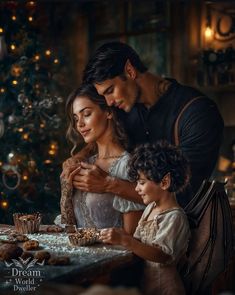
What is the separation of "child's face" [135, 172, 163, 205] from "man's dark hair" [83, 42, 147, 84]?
2.88 feet

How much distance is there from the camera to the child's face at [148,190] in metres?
3.75

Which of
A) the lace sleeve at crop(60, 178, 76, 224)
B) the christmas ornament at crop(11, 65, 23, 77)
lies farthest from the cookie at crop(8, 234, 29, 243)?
the christmas ornament at crop(11, 65, 23, 77)

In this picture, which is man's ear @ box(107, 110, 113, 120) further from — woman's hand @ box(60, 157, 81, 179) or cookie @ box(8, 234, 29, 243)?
cookie @ box(8, 234, 29, 243)

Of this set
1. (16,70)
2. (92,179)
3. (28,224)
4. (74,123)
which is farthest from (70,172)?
(16,70)

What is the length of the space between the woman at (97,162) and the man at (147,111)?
2.3 inches

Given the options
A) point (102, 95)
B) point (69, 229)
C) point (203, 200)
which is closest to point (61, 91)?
point (102, 95)

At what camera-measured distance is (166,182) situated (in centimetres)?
374

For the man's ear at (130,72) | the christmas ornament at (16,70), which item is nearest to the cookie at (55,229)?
the man's ear at (130,72)

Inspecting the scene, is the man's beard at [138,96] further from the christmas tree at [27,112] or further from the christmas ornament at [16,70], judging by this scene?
the christmas ornament at [16,70]

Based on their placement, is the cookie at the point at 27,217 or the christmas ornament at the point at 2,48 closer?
the cookie at the point at 27,217

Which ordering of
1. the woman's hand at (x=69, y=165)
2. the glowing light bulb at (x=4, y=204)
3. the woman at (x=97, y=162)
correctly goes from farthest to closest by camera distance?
1. the glowing light bulb at (x=4, y=204)
2. the woman's hand at (x=69, y=165)
3. the woman at (x=97, y=162)

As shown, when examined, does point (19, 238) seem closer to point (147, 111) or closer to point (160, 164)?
point (160, 164)

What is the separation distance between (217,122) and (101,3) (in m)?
1.39

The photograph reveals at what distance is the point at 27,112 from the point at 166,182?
6.01 feet
